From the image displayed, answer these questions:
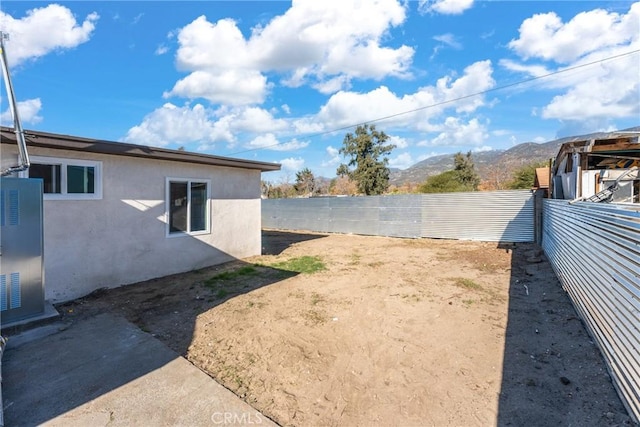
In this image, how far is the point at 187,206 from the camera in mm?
6531

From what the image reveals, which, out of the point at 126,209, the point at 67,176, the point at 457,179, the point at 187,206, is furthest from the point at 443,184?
the point at 67,176

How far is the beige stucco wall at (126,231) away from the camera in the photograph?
4656 mm

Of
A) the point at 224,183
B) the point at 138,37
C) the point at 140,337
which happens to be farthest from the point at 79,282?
the point at 138,37

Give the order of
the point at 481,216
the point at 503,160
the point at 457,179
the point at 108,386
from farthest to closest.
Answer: the point at 503,160, the point at 457,179, the point at 481,216, the point at 108,386

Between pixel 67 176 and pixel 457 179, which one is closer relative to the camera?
pixel 67 176

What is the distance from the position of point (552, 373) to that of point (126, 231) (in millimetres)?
6430

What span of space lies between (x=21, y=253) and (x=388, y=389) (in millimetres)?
4191

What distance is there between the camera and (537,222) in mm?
9867

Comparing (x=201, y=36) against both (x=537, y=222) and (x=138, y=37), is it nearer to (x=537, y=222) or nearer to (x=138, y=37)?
(x=138, y=37)

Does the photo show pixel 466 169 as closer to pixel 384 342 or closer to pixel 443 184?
pixel 443 184

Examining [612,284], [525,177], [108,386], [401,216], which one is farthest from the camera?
[525,177]

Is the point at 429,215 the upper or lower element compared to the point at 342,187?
lower

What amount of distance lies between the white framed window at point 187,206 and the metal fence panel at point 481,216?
870cm

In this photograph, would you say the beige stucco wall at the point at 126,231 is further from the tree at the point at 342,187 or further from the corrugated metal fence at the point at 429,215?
the tree at the point at 342,187
